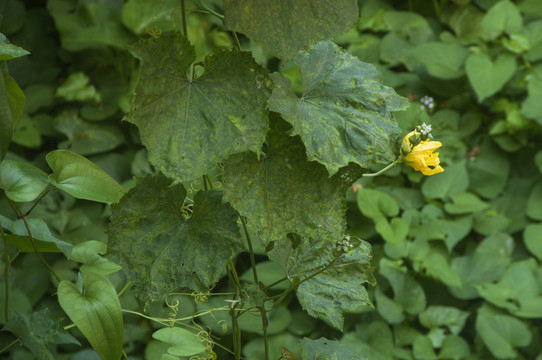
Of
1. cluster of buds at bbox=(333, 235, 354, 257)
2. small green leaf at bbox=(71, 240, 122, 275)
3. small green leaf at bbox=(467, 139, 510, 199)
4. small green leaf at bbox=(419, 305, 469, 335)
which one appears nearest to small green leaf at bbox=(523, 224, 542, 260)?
small green leaf at bbox=(467, 139, 510, 199)

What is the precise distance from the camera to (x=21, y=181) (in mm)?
789

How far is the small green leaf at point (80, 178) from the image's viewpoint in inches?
30.9

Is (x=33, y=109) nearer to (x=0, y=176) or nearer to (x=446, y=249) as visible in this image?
(x=0, y=176)

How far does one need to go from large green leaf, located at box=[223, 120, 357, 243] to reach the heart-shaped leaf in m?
1.37

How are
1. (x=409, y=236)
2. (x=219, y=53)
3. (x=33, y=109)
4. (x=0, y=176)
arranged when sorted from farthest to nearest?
(x=33, y=109) < (x=409, y=236) < (x=0, y=176) < (x=219, y=53)

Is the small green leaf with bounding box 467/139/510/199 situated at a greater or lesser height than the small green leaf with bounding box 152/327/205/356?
lesser

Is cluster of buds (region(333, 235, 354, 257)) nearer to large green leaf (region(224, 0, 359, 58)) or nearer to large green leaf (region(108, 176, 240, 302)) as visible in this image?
large green leaf (region(108, 176, 240, 302))

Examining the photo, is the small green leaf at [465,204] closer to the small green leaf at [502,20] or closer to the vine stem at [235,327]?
the small green leaf at [502,20]

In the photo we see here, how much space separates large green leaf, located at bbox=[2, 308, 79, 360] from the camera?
30.8 inches

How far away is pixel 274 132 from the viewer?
0.64 meters

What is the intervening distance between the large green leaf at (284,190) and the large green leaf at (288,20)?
0.10 metres

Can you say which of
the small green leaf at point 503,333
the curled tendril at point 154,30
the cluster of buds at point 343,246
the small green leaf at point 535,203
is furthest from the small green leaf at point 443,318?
the curled tendril at point 154,30

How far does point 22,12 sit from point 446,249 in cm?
155

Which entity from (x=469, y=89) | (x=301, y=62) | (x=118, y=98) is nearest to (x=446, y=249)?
(x=469, y=89)
